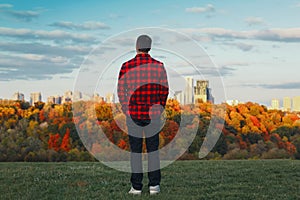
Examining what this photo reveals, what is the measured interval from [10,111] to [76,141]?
252 inches

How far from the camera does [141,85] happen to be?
7570mm

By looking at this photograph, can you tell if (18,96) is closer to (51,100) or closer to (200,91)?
(51,100)

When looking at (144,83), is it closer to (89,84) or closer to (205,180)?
(89,84)

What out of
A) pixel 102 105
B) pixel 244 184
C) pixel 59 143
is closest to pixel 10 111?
pixel 59 143

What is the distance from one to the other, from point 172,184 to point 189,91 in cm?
430

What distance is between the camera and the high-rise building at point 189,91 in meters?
12.3

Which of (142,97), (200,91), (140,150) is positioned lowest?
(140,150)

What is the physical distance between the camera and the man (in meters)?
7.54

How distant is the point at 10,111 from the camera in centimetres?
3528

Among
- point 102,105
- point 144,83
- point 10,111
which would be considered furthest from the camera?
point 10,111

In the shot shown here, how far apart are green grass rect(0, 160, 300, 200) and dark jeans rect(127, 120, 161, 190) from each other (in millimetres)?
313

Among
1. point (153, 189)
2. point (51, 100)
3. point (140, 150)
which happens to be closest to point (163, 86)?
point (140, 150)

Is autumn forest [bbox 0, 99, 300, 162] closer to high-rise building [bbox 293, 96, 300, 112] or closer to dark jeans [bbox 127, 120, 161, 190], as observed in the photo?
high-rise building [bbox 293, 96, 300, 112]

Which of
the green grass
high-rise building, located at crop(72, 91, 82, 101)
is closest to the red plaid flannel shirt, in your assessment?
the green grass
